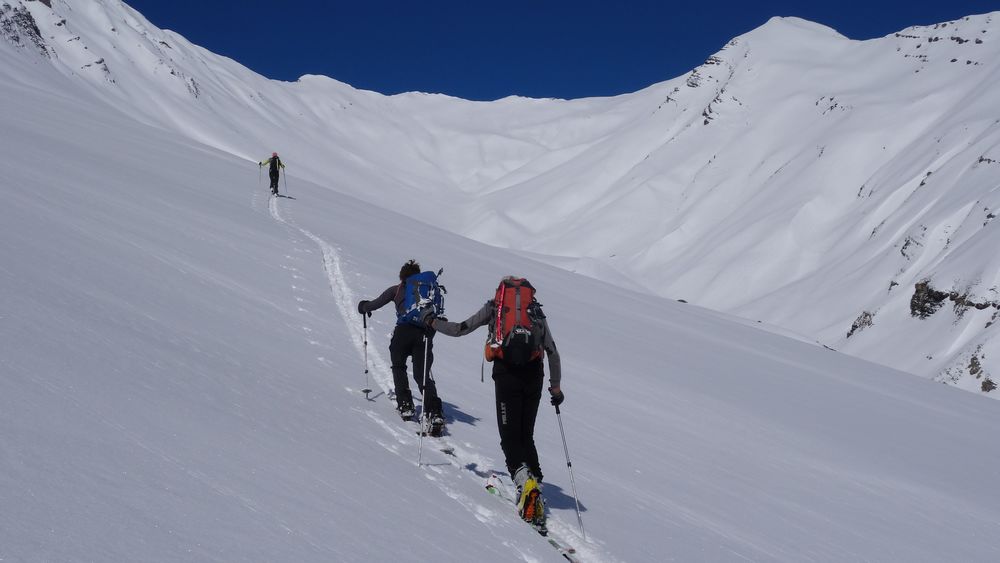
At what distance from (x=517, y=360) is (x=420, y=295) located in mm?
2144

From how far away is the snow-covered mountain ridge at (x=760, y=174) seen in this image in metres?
69.3

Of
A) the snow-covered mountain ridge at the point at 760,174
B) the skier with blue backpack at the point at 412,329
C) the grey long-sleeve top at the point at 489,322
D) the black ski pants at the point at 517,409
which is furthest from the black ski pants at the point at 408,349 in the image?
the snow-covered mountain ridge at the point at 760,174

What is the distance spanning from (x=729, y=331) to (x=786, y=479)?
14367mm

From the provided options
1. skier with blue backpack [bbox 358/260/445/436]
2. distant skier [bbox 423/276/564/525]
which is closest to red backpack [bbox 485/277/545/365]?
distant skier [bbox 423/276/564/525]

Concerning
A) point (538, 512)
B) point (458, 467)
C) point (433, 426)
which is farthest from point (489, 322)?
point (433, 426)

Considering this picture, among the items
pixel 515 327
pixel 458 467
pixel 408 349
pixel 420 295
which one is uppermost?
pixel 515 327

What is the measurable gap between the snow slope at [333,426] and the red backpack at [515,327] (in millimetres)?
1144

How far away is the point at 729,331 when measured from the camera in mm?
23578

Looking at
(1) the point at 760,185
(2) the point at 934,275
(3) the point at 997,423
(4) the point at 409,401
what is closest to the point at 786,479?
(4) the point at 409,401

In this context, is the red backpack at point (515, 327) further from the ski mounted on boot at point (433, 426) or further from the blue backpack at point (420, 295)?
the blue backpack at point (420, 295)

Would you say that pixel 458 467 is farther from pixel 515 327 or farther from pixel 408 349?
pixel 408 349

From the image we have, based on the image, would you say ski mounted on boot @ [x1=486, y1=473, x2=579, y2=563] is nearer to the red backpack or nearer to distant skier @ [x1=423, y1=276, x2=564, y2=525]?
distant skier @ [x1=423, y1=276, x2=564, y2=525]

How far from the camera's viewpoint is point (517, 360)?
6.41 meters

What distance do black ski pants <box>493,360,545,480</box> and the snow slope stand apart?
18.2 inches
